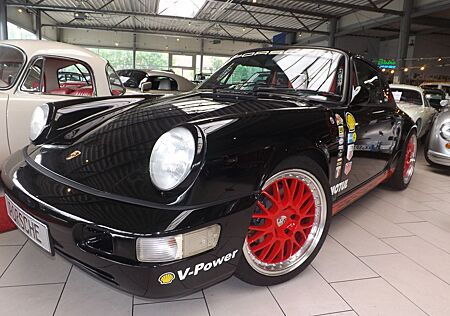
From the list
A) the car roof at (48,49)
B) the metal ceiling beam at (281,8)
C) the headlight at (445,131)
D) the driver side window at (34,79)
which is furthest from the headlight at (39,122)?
the metal ceiling beam at (281,8)

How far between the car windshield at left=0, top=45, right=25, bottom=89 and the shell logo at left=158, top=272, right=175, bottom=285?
2859 millimetres

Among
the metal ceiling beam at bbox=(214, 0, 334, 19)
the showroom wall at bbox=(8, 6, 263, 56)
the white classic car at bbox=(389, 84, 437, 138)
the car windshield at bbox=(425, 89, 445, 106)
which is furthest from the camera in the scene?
the showroom wall at bbox=(8, 6, 263, 56)

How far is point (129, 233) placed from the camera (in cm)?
115

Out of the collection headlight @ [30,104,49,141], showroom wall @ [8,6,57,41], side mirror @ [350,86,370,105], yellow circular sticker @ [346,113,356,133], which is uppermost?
showroom wall @ [8,6,57,41]

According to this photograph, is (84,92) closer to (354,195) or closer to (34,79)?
(34,79)

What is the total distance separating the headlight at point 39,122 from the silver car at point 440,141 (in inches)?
177

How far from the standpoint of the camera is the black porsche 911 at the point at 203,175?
47.4 inches

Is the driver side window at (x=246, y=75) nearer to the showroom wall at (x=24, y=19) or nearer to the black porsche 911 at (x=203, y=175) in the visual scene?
the black porsche 911 at (x=203, y=175)

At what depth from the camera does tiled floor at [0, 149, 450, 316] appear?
62.3 inches

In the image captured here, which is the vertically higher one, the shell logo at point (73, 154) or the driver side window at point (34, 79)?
the driver side window at point (34, 79)

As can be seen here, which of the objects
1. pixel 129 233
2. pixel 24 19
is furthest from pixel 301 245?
pixel 24 19

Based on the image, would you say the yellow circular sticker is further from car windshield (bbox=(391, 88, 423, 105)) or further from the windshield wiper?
car windshield (bbox=(391, 88, 423, 105))

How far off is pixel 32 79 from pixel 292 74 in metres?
2.48

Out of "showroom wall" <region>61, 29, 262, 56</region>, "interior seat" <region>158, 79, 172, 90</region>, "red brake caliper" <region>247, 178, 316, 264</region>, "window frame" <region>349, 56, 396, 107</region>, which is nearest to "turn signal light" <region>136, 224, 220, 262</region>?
"red brake caliper" <region>247, 178, 316, 264</region>
